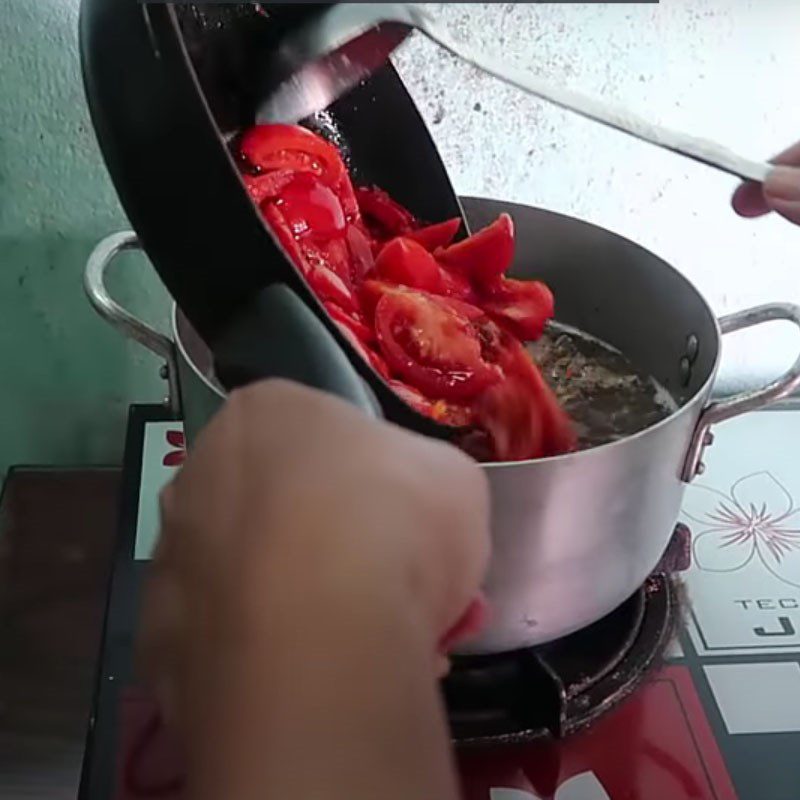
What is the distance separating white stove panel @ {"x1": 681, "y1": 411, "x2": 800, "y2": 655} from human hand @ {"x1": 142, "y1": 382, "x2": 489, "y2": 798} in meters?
0.39

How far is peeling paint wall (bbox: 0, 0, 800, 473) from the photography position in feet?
2.58

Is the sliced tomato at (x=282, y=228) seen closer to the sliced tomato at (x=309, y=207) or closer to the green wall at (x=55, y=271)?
the sliced tomato at (x=309, y=207)

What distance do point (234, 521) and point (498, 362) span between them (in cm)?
37

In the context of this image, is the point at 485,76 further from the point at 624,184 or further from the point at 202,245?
the point at 202,245

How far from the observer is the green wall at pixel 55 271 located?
30.2 inches

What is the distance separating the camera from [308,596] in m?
0.28

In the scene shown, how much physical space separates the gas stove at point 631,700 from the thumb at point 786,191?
0.22 m

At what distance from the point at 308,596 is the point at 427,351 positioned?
0.35 metres

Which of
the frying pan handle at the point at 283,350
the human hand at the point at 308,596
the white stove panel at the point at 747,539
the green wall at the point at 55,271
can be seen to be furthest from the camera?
the green wall at the point at 55,271

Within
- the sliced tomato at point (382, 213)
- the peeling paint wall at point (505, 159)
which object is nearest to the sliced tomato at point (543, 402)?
the sliced tomato at point (382, 213)

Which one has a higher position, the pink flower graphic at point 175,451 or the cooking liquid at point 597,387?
the cooking liquid at point 597,387

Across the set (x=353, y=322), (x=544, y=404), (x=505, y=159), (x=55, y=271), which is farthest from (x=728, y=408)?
(x=55, y=271)

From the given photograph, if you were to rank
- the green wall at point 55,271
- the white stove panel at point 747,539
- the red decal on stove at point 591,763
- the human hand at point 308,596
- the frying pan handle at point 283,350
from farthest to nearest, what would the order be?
the green wall at point 55,271, the white stove panel at point 747,539, the red decal on stove at point 591,763, the frying pan handle at point 283,350, the human hand at point 308,596

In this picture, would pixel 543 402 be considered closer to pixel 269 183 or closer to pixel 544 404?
pixel 544 404
